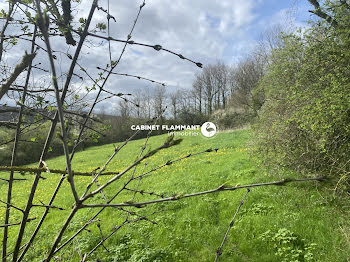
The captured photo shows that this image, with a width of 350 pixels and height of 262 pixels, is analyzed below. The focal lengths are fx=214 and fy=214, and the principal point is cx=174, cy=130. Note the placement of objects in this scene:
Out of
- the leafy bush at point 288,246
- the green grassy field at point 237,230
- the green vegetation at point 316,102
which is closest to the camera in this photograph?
the leafy bush at point 288,246

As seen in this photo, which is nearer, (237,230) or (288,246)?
(288,246)

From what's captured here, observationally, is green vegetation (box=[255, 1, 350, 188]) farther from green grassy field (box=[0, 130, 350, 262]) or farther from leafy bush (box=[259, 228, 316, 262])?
leafy bush (box=[259, 228, 316, 262])

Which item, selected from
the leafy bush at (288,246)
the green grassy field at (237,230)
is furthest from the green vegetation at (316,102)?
the leafy bush at (288,246)

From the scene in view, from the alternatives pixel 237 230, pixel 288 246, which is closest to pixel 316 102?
pixel 288 246

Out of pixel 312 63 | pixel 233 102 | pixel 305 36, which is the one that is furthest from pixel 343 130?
pixel 233 102

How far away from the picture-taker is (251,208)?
542cm

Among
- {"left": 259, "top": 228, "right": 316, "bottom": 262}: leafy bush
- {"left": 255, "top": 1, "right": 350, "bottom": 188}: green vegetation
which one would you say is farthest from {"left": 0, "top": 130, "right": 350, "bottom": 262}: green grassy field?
{"left": 255, "top": 1, "right": 350, "bottom": 188}: green vegetation

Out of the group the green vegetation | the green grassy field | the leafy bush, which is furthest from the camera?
the green vegetation

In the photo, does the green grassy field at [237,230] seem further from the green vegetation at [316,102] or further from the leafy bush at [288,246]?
the green vegetation at [316,102]

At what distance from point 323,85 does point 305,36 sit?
1.50m

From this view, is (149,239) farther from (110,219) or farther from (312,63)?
(312,63)

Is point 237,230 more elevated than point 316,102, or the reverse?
point 316,102

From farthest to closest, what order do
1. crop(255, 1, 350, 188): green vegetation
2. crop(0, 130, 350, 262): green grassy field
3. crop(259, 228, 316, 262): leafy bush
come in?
crop(255, 1, 350, 188): green vegetation → crop(0, 130, 350, 262): green grassy field → crop(259, 228, 316, 262): leafy bush

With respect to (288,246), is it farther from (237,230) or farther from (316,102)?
(316,102)
